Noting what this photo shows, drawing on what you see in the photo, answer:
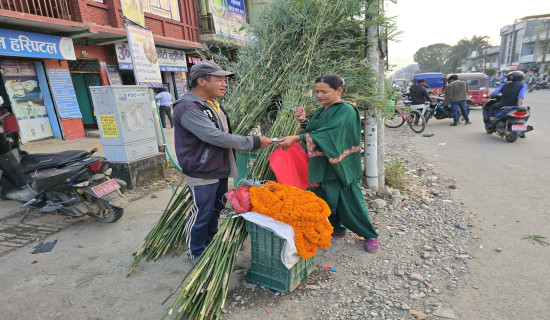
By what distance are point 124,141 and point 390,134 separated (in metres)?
7.41

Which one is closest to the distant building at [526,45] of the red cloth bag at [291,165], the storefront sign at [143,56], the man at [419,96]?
the man at [419,96]

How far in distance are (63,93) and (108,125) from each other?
5473 millimetres

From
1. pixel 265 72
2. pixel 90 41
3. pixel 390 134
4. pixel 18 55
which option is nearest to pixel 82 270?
pixel 265 72

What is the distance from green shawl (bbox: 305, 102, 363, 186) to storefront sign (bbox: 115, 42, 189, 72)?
9487mm

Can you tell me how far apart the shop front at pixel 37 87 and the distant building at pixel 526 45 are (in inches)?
1791

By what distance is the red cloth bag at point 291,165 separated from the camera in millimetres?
2592

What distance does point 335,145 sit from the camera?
7.98 feet

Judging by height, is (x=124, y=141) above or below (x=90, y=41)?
below

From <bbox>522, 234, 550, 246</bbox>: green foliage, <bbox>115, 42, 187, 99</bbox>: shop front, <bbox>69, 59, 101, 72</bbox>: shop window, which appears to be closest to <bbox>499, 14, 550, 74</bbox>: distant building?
<bbox>115, 42, 187, 99</bbox>: shop front

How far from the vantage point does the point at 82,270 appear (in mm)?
2668

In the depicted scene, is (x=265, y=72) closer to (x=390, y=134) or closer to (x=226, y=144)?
(x=226, y=144)

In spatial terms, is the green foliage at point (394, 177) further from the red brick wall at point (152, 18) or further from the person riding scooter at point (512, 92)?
the red brick wall at point (152, 18)

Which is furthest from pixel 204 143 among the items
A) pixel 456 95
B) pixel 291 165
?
pixel 456 95

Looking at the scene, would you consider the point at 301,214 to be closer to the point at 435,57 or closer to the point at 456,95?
the point at 456,95
